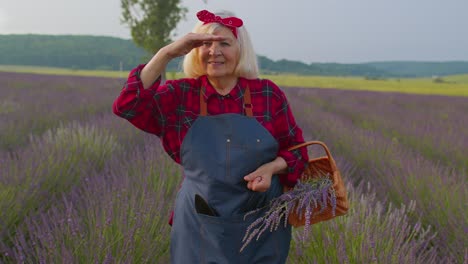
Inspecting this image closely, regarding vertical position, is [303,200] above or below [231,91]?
below

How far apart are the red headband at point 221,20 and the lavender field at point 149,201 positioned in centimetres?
84

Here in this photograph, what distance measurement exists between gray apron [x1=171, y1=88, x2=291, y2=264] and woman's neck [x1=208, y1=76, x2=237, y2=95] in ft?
0.23

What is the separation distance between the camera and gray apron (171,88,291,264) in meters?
1.46

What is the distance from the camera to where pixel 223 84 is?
1615 mm

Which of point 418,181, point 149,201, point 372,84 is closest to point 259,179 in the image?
point 149,201

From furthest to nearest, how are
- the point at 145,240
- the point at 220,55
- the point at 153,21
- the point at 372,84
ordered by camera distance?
the point at 372,84 < the point at 153,21 < the point at 145,240 < the point at 220,55

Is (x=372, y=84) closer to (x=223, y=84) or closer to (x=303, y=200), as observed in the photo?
(x=223, y=84)

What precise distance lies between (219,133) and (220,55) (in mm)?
291

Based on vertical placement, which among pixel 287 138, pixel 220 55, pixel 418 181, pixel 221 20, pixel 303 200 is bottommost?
pixel 418 181

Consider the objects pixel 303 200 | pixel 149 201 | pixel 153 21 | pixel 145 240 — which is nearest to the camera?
pixel 303 200

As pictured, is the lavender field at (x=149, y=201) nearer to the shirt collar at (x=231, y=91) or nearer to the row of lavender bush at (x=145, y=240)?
the row of lavender bush at (x=145, y=240)

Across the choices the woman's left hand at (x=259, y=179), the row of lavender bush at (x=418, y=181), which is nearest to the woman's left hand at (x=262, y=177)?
the woman's left hand at (x=259, y=179)

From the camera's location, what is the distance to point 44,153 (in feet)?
11.4

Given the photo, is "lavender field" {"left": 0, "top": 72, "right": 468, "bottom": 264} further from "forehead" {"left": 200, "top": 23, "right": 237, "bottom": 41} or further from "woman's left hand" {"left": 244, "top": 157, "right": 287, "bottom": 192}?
"forehead" {"left": 200, "top": 23, "right": 237, "bottom": 41}
